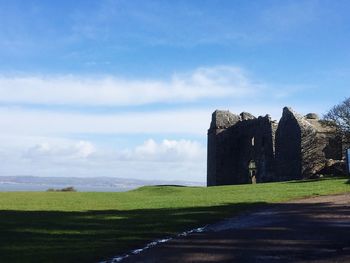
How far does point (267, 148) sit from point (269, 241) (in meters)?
40.7

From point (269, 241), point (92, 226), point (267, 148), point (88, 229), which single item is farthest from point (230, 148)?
point (269, 241)

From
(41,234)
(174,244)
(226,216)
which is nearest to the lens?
(174,244)

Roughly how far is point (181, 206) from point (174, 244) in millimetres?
8408

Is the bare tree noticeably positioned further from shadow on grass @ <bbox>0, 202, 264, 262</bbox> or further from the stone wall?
shadow on grass @ <bbox>0, 202, 264, 262</bbox>

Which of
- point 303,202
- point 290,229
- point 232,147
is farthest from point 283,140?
point 290,229

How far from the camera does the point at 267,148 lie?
2032 inches

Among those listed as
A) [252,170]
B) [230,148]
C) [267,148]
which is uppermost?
[230,148]

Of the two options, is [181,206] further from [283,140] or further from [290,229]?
[283,140]

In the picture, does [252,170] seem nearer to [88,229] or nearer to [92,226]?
[92,226]

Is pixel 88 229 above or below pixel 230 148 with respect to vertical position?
below

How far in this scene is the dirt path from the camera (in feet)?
33.0

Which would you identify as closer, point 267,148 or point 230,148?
point 267,148

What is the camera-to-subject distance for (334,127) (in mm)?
44812

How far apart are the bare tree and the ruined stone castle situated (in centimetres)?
67
